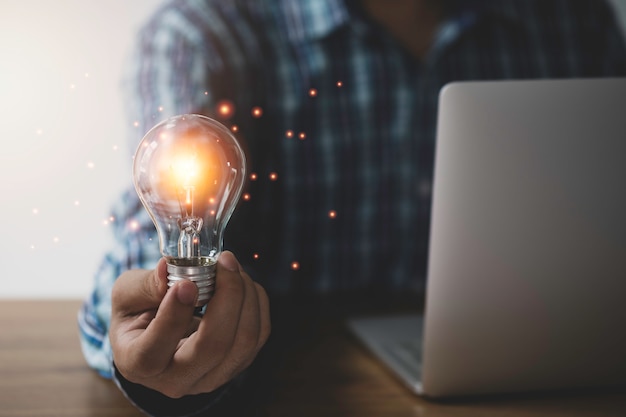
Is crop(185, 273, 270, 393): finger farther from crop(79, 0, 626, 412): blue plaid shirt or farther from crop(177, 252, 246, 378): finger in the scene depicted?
crop(79, 0, 626, 412): blue plaid shirt

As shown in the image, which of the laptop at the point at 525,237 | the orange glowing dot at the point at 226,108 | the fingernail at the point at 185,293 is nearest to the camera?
the fingernail at the point at 185,293

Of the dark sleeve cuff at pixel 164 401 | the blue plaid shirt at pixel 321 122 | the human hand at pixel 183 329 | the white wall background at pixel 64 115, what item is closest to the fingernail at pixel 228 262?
the human hand at pixel 183 329

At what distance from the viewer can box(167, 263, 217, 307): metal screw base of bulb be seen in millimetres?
344

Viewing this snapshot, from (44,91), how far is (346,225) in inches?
30.0

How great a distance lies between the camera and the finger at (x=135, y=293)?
42cm

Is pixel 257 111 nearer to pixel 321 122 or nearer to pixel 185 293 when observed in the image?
pixel 321 122

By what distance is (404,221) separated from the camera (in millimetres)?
1157

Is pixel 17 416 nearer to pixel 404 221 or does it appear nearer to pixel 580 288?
pixel 580 288

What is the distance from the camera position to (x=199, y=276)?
1.15ft

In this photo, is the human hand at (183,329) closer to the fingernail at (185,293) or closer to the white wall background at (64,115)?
the fingernail at (185,293)

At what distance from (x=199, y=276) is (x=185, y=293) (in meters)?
0.01

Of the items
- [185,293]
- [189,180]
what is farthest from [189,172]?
[185,293]

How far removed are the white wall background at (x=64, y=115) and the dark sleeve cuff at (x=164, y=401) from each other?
947 mm

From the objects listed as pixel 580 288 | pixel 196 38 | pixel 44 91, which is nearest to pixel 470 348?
pixel 580 288
